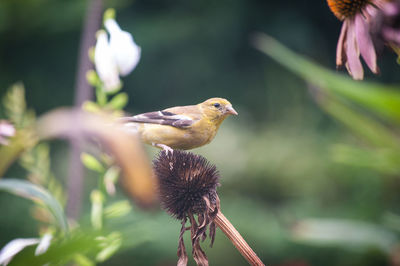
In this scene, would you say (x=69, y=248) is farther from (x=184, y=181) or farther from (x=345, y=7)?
(x=345, y=7)

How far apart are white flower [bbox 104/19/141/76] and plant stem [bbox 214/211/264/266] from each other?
148mm

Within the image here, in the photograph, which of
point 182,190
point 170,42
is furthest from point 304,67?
point 170,42

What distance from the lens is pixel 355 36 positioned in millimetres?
290

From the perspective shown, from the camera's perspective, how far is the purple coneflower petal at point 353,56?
27 centimetres

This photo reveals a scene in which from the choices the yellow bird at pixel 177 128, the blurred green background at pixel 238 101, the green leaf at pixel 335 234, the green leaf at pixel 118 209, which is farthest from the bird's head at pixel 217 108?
the blurred green background at pixel 238 101

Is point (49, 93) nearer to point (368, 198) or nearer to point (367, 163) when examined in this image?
point (368, 198)

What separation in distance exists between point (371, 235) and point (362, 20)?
0.51m

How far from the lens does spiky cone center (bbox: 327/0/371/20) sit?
305 millimetres

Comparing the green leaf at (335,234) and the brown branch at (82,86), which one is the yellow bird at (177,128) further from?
the green leaf at (335,234)

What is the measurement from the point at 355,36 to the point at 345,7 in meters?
0.04

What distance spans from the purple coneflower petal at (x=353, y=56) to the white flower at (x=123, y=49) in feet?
0.56

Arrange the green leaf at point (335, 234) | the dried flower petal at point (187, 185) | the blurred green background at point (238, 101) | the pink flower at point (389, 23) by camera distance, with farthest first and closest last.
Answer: the blurred green background at point (238, 101)
the green leaf at point (335, 234)
the dried flower petal at point (187, 185)
the pink flower at point (389, 23)

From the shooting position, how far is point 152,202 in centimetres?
22

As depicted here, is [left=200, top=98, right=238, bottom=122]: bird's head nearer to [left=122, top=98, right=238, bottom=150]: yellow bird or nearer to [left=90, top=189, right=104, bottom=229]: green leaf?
[left=122, top=98, right=238, bottom=150]: yellow bird
